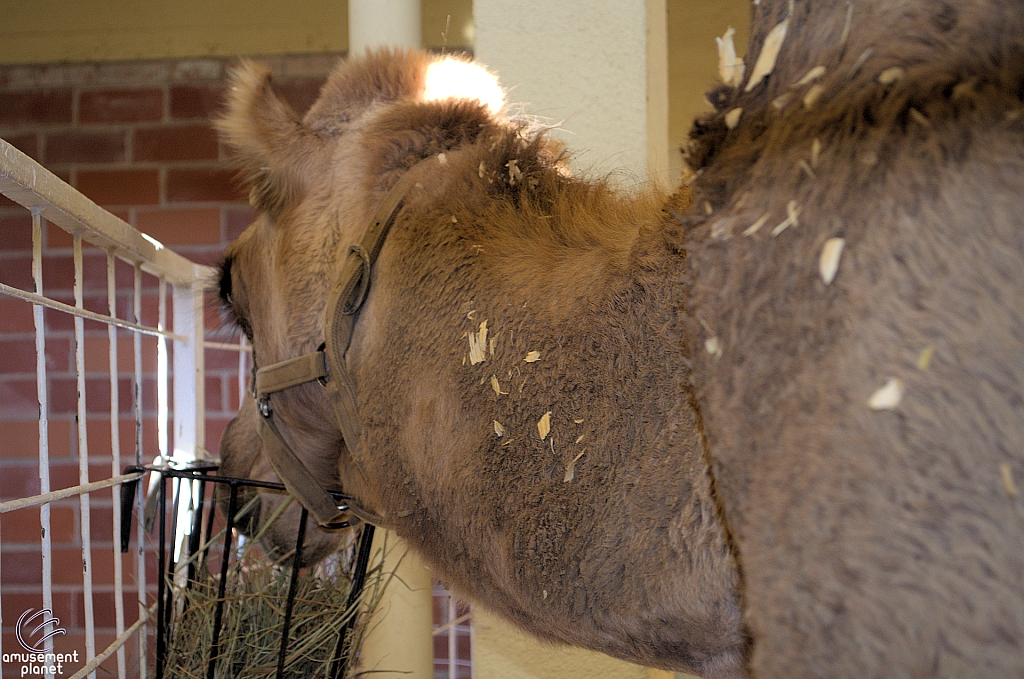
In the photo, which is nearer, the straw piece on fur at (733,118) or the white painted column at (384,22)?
the straw piece on fur at (733,118)

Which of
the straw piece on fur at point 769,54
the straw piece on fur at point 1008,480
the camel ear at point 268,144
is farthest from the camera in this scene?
the camel ear at point 268,144

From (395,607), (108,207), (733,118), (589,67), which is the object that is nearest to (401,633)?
(395,607)

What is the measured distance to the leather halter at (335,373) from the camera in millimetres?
869

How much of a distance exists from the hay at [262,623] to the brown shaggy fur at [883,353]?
1.01 m

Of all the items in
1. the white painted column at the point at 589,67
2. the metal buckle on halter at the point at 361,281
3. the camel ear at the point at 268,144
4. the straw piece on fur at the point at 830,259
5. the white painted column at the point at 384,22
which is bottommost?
the straw piece on fur at the point at 830,259

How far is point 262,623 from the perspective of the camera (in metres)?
1.35

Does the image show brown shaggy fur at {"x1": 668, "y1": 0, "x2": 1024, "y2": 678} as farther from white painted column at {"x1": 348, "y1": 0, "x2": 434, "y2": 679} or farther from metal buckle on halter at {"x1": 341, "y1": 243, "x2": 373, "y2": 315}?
white painted column at {"x1": 348, "y1": 0, "x2": 434, "y2": 679}

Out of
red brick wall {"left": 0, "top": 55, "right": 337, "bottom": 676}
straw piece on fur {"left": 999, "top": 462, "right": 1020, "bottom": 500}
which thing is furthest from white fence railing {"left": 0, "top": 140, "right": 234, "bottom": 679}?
red brick wall {"left": 0, "top": 55, "right": 337, "bottom": 676}

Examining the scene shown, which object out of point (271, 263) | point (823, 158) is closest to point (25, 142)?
point (271, 263)

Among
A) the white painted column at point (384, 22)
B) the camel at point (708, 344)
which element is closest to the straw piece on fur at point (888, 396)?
the camel at point (708, 344)

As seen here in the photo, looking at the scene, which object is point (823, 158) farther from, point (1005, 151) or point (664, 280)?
point (664, 280)

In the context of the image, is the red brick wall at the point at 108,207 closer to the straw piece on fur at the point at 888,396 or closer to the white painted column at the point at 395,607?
the white painted column at the point at 395,607

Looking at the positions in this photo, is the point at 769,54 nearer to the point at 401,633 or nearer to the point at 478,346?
the point at 478,346

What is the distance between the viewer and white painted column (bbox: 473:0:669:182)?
147 centimetres
